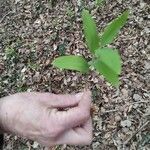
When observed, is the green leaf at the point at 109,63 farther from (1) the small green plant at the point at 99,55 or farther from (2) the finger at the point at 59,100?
(2) the finger at the point at 59,100

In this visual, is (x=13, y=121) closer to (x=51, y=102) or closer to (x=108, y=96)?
(x=51, y=102)

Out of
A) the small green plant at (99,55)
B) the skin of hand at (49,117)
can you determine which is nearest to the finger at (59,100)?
the skin of hand at (49,117)

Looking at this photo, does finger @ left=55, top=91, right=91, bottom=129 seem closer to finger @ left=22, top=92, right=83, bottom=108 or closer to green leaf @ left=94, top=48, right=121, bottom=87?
finger @ left=22, top=92, right=83, bottom=108

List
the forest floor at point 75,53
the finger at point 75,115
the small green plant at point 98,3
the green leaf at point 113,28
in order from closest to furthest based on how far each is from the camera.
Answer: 1. the green leaf at point 113,28
2. the finger at point 75,115
3. the forest floor at point 75,53
4. the small green plant at point 98,3

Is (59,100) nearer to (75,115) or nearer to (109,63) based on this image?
(75,115)

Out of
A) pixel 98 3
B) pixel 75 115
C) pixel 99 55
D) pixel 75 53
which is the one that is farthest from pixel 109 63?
pixel 98 3
